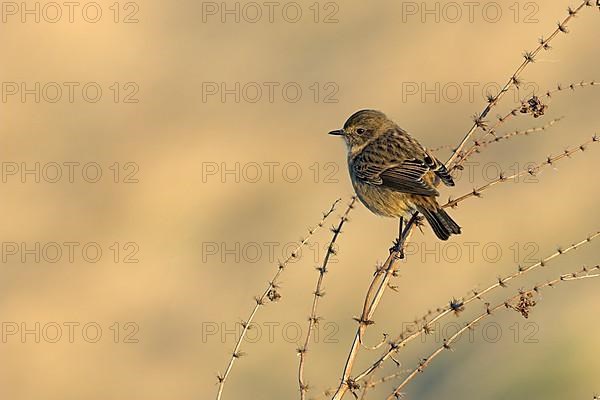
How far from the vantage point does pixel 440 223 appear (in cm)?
729

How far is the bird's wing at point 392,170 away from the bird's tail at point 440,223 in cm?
13

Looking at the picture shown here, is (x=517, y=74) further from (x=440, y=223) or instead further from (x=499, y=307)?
(x=440, y=223)

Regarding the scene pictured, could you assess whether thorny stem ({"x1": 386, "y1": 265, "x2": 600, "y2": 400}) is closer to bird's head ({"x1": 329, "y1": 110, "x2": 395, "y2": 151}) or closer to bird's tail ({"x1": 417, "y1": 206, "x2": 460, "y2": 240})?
bird's tail ({"x1": 417, "y1": 206, "x2": 460, "y2": 240})

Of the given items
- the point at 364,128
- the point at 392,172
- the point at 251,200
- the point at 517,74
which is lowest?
the point at 517,74

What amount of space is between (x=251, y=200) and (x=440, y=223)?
14180 mm

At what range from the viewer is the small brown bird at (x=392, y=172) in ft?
24.6

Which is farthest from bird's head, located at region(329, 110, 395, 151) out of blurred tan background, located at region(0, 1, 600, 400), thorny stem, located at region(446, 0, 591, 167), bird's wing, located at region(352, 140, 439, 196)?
blurred tan background, located at region(0, 1, 600, 400)

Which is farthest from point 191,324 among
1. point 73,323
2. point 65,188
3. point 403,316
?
point 65,188

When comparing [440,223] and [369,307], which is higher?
[440,223]

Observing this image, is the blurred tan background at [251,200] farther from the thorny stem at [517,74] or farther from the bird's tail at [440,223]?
the thorny stem at [517,74]

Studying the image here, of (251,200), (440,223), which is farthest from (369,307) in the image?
(251,200)

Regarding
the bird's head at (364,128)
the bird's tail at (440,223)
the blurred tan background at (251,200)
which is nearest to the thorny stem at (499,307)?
the bird's tail at (440,223)

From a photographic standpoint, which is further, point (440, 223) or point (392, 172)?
point (392, 172)

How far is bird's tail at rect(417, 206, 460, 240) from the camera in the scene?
719cm
